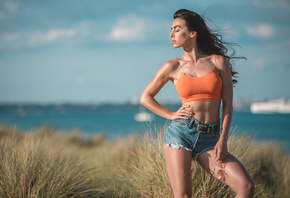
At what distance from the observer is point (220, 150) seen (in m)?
2.41

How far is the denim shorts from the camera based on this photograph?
2479 millimetres

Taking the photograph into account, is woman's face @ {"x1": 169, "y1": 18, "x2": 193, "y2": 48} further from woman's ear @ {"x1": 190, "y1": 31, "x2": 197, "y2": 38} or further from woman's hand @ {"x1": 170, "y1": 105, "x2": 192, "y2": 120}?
woman's hand @ {"x1": 170, "y1": 105, "x2": 192, "y2": 120}

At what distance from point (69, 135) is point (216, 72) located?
33.1 ft

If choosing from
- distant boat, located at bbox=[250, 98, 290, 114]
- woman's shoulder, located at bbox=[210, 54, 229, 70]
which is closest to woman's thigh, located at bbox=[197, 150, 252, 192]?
woman's shoulder, located at bbox=[210, 54, 229, 70]

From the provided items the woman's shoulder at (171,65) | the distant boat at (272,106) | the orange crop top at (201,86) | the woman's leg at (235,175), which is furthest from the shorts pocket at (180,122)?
the distant boat at (272,106)

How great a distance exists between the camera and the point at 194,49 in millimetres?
2732

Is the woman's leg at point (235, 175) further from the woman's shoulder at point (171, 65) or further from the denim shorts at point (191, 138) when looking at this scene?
the woman's shoulder at point (171, 65)

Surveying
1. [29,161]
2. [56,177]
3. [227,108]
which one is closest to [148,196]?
[56,177]

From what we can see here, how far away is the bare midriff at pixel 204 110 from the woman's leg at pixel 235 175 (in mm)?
265

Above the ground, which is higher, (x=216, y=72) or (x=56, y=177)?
(x=216, y=72)

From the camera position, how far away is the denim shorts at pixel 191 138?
2479 millimetres

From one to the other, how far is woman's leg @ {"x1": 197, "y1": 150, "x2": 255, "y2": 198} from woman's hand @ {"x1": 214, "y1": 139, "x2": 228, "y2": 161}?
4 cm

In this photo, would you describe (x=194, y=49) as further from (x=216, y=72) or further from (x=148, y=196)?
(x=148, y=196)

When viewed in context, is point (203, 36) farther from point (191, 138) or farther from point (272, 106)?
point (272, 106)
